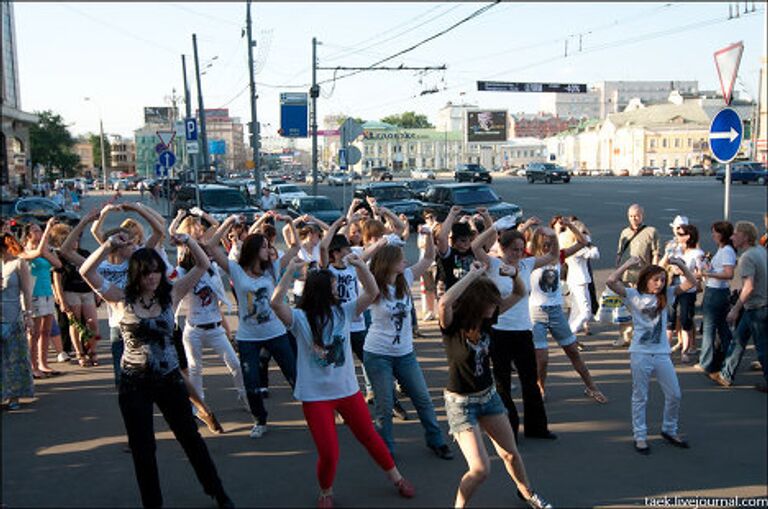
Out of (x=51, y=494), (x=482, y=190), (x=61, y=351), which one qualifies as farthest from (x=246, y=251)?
(x=482, y=190)

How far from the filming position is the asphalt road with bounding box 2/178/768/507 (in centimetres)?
483

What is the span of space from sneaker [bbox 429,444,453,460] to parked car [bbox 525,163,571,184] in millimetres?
53831

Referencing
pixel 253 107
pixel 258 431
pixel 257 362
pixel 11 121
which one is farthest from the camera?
pixel 11 121

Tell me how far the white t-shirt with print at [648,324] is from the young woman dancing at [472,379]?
1.77 m

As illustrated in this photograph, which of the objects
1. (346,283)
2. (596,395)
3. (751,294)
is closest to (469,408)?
(346,283)

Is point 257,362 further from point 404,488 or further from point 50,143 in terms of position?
point 50,143

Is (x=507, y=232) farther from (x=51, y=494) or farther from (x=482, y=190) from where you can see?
(x=482, y=190)

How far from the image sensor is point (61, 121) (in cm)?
8006

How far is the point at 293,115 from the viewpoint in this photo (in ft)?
90.4

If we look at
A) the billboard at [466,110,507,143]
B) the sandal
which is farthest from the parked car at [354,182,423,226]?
the billboard at [466,110,507,143]

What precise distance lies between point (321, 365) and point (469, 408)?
98 cm

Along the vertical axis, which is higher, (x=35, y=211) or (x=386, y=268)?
(x=386, y=268)

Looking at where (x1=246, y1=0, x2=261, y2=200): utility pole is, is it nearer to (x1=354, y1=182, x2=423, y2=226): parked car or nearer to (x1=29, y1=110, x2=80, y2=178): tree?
(x1=354, y1=182, x2=423, y2=226): parked car

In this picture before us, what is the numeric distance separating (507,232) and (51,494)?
3999 mm
